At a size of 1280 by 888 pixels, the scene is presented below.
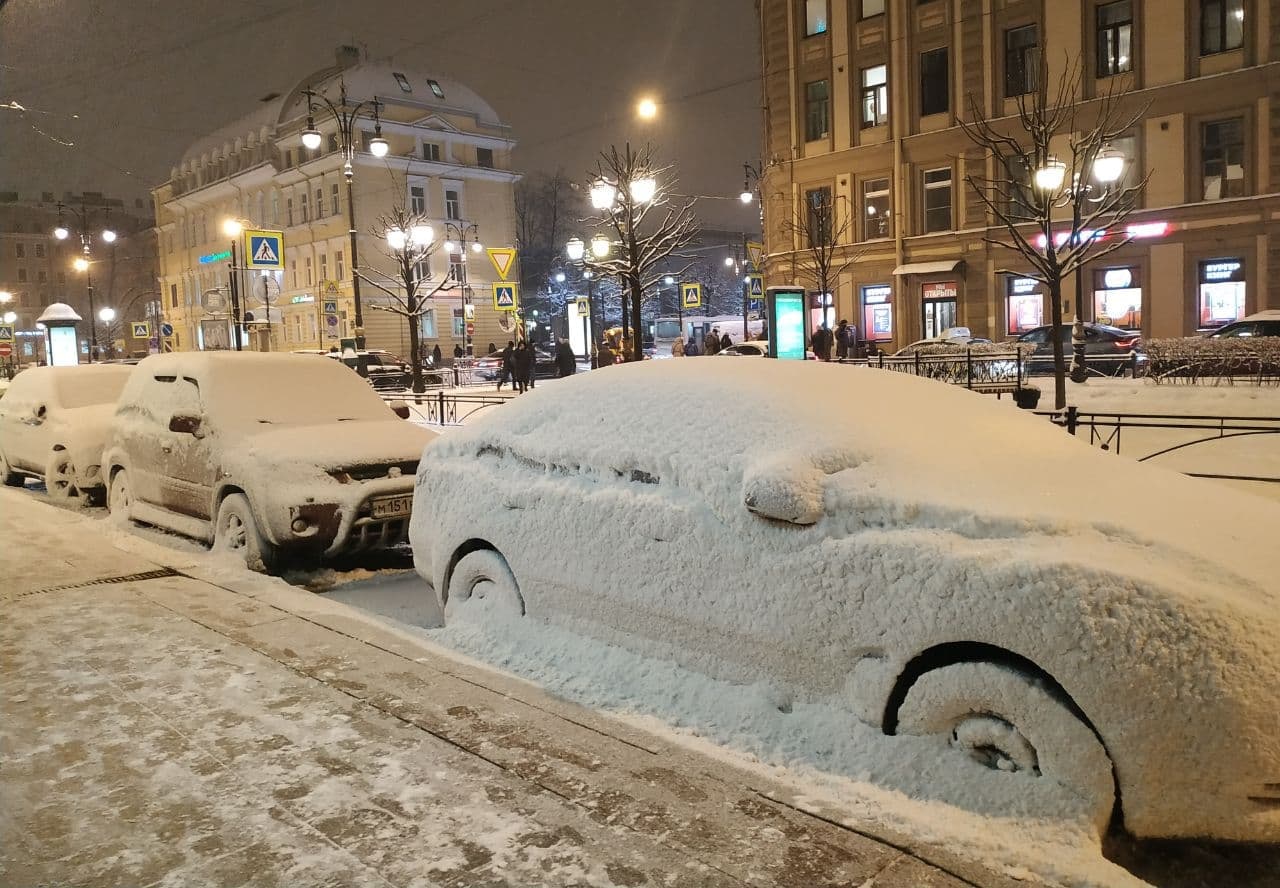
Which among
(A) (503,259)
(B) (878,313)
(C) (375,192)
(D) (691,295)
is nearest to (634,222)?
(A) (503,259)

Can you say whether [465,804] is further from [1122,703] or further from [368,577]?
[368,577]

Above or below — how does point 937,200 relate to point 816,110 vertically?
below

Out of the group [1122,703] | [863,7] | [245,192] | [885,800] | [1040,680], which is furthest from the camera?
[245,192]

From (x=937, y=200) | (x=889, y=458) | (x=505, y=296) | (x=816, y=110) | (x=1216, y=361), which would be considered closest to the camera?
(x=889, y=458)

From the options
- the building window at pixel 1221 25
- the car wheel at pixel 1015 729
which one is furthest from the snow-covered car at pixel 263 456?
the building window at pixel 1221 25

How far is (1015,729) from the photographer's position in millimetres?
3223

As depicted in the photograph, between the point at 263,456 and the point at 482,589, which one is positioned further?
the point at 263,456

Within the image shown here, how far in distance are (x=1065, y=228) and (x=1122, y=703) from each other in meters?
31.0

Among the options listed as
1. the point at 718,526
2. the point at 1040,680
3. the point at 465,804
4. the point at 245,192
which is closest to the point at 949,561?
the point at 1040,680

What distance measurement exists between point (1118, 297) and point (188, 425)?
3007 cm

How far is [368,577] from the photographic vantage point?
25.7ft

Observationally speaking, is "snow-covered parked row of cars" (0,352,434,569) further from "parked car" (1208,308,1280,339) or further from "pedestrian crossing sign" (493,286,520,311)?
"parked car" (1208,308,1280,339)

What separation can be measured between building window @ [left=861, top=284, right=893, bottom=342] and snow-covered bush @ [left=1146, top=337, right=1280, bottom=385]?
16.4m

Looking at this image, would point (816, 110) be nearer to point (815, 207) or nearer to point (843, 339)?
point (815, 207)
